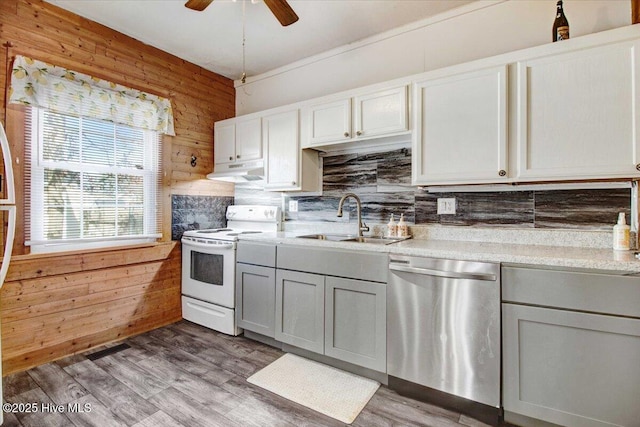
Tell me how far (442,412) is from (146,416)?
64.8 inches

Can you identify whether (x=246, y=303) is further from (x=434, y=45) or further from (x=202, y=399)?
(x=434, y=45)

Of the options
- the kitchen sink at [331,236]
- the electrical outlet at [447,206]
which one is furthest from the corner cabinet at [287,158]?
the electrical outlet at [447,206]

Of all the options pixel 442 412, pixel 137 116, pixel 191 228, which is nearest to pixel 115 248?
pixel 191 228

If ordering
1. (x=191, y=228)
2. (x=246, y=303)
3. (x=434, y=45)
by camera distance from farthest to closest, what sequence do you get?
(x=191, y=228) < (x=246, y=303) < (x=434, y=45)

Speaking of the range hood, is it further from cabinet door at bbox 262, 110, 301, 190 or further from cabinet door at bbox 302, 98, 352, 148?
cabinet door at bbox 302, 98, 352, 148

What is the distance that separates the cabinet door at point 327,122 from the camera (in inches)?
96.2

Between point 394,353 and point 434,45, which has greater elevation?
point 434,45

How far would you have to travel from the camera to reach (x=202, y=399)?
186 centimetres

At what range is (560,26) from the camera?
1863 millimetres

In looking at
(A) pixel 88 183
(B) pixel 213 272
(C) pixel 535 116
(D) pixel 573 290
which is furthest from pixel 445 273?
(A) pixel 88 183

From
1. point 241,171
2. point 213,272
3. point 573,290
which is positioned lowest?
point 213,272

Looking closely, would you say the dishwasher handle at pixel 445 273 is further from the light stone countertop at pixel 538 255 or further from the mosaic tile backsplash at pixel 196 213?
the mosaic tile backsplash at pixel 196 213

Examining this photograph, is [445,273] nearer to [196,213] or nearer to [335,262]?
[335,262]

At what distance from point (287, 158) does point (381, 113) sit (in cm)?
95
